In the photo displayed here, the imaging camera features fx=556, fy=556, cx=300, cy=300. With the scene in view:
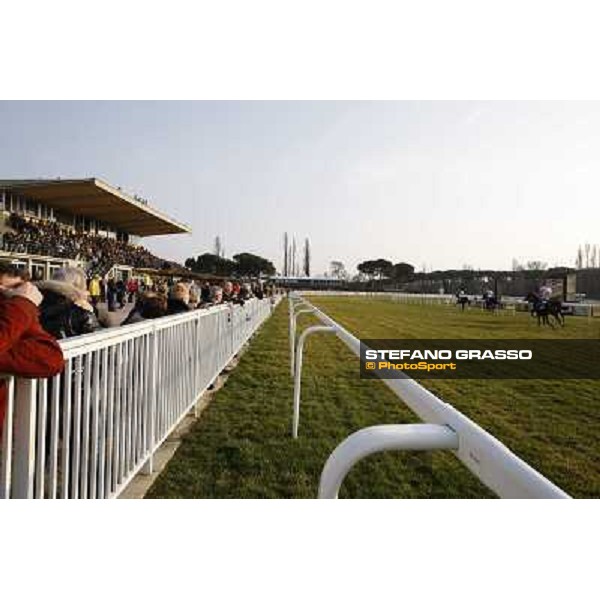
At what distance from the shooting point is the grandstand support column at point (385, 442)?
71 cm

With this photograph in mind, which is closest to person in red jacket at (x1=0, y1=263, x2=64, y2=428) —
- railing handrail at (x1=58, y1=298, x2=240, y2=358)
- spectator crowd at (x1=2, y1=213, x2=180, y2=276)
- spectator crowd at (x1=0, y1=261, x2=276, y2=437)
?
spectator crowd at (x1=0, y1=261, x2=276, y2=437)

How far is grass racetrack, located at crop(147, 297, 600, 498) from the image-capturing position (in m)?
2.00

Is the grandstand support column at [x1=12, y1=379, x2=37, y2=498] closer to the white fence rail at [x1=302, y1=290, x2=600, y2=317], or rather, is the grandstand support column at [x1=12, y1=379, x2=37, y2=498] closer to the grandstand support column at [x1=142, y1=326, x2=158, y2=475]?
the grandstand support column at [x1=142, y1=326, x2=158, y2=475]

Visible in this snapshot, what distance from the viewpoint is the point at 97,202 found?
9.33 metres

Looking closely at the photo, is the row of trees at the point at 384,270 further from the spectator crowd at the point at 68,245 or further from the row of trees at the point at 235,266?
the spectator crowd at the point at 68,245

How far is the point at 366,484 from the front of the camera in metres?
2.00

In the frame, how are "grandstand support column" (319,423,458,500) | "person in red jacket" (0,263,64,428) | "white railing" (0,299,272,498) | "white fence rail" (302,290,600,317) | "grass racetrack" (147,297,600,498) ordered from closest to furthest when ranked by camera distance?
"grandstand support column" (319,423,458,500) < "person in red jacket" (0,263,64,428) < "white railing" (0,299,272,498) < "grass racetrack" (147,297,600,498) < "white fence rail" (302,290,600,317)

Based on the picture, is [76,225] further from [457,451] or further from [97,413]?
[457,451]

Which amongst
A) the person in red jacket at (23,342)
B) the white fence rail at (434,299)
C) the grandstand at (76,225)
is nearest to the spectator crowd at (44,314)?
the person in red jacket at (23,342)

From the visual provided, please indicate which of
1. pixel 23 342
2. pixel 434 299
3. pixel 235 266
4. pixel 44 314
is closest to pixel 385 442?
pixel 23 342

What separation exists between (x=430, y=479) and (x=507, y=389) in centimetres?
218

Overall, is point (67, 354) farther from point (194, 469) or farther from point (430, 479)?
point (430, 479)
